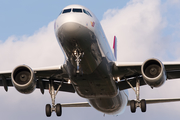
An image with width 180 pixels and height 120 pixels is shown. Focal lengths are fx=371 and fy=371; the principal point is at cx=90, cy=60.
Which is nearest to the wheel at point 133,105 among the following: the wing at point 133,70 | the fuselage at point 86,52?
the fuselage at point 86,52

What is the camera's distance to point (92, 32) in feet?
67.2

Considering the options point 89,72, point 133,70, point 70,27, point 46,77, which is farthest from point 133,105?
point 70,27

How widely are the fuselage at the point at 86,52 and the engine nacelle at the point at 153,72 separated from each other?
233 cm

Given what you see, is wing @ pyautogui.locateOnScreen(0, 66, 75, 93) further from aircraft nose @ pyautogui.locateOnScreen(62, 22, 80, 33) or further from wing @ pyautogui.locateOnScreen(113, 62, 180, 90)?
aircraft nose @ pyautogui.locateOnScreen(62, 22, 80, 33)

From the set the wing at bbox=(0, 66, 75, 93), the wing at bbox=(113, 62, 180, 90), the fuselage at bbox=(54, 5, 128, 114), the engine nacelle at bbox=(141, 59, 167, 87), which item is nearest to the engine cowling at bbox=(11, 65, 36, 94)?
the wing at bbox=(0, 66, 75, 93)

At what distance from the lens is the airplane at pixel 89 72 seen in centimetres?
2009

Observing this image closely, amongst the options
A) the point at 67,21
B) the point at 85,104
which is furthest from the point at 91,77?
the point at 85,104

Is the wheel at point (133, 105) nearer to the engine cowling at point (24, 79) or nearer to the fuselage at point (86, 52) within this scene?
the fuselage at point (86, 52)

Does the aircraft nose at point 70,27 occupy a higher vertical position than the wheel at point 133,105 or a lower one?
higher

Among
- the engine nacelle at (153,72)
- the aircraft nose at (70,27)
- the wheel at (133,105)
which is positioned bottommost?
the wheel at (133,105)

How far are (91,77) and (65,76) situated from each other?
124 inches

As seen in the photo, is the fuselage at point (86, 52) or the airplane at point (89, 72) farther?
the airplane at point (89, 72)

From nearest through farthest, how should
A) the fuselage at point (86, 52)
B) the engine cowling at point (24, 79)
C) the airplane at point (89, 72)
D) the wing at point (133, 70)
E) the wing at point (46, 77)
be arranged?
the fuselage at point (86, 52) < the airplane at point (89, 72) < the engine cowling at point (24, 79) < the wing at point (133, 70) < the wing at point (46, 77)

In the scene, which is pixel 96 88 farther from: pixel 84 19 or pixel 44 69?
pixel 84 19
